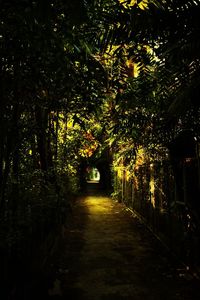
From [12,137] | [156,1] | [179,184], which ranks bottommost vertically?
[179,184]

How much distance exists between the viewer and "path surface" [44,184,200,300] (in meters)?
4.92

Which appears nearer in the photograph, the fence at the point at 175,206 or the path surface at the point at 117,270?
the path surface at the point at 117,270

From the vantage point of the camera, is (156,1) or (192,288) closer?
(156,1)

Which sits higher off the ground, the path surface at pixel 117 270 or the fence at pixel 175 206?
the fence at pixel 175 206

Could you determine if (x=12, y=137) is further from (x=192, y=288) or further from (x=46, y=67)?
(x=192, y=288)

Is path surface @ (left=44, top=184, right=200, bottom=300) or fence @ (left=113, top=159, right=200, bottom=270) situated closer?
path surface @ (left=44, top=184, right=200, bottom=300)

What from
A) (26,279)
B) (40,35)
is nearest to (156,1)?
(40,35)

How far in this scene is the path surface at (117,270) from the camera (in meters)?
4.92

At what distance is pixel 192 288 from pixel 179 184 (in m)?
2.24

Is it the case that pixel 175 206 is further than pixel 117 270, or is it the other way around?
pixel 175 206

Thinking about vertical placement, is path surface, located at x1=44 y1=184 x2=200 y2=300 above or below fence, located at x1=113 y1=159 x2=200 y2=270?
below

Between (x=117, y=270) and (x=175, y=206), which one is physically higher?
(x=175, y=206)

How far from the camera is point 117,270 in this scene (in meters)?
6.09

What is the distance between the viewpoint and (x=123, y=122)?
6.32 m
